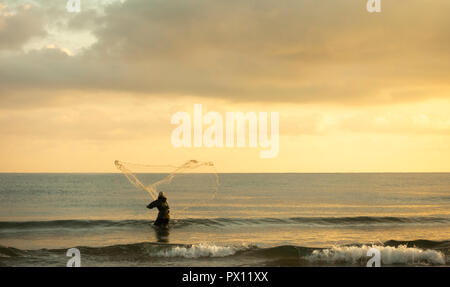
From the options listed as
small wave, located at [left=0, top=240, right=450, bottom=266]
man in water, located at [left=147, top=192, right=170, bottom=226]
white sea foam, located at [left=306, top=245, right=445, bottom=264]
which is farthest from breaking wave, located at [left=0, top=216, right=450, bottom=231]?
white sea foam, located at [left=306, top=245, right=445, bottom=264]

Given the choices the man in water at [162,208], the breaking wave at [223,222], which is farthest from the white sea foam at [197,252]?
the breaking wave at [223,222]

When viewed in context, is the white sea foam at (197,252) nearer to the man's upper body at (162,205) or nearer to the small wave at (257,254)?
the small wave at (257,254)

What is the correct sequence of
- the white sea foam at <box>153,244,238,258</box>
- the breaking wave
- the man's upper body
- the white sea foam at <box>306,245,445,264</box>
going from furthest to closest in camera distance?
the breaking wave → the man's upper body → the white sea foam at <box>153,244,238,258</box> → the white sea foam at <box>306,245,445,264</box>

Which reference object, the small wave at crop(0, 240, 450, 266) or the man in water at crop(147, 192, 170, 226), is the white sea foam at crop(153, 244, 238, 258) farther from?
the man in water at crop(147, 192, 170, 226)

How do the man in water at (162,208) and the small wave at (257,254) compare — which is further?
the man in water at (162,208)

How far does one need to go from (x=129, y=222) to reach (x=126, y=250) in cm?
907

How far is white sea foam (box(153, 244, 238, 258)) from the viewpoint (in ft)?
51.2

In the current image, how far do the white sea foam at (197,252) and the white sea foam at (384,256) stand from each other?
322 cm

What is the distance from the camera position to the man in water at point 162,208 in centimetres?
1974

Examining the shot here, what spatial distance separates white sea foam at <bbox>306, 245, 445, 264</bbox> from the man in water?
791 cm

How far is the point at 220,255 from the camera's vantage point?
15.6 m
